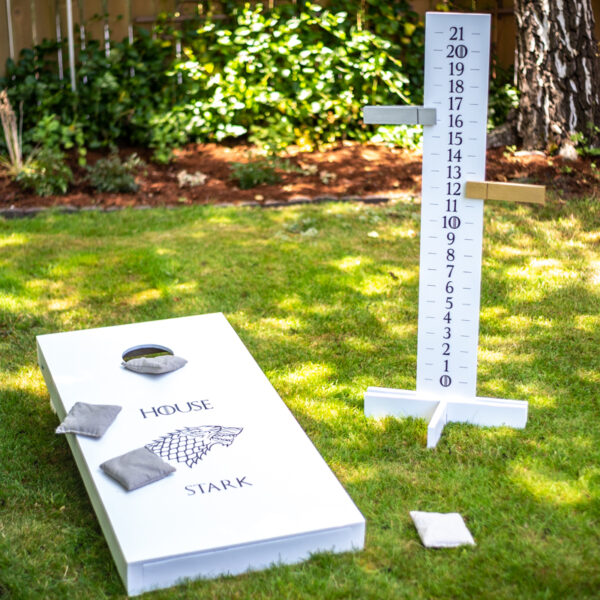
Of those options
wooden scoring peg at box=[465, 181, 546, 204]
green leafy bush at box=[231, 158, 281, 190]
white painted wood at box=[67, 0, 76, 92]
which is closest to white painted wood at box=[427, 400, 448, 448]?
wooden scoring peg at box=[465, 181, 546, 204]

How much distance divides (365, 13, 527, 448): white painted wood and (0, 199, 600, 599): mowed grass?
0.36 ft

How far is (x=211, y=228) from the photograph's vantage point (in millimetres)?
6430

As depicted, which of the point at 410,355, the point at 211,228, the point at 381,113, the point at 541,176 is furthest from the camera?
the point at 541,176

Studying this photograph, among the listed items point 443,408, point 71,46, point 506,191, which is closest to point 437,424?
point 443,408

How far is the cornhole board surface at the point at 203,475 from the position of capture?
2771 mm

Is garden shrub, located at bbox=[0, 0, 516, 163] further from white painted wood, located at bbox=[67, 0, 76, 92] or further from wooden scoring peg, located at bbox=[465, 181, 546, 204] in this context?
wooden scoring peg, located at bbox=[465, 181, 546, 204]

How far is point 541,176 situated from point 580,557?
4.54m

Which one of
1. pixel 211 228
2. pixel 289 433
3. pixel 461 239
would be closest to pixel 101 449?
pixel 289 433

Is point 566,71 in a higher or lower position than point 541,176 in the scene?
higher

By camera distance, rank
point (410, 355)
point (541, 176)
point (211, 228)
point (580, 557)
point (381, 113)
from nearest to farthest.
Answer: point (580, 557), point (381, 113), point (410, 355), point (211, 228), point (541, 176)

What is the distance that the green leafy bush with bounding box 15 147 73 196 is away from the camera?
7.11 meters

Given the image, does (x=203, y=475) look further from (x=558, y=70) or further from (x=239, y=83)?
(x=239, y=83)

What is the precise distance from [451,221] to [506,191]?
0.88ft

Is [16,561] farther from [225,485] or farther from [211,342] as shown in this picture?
[211,342]
